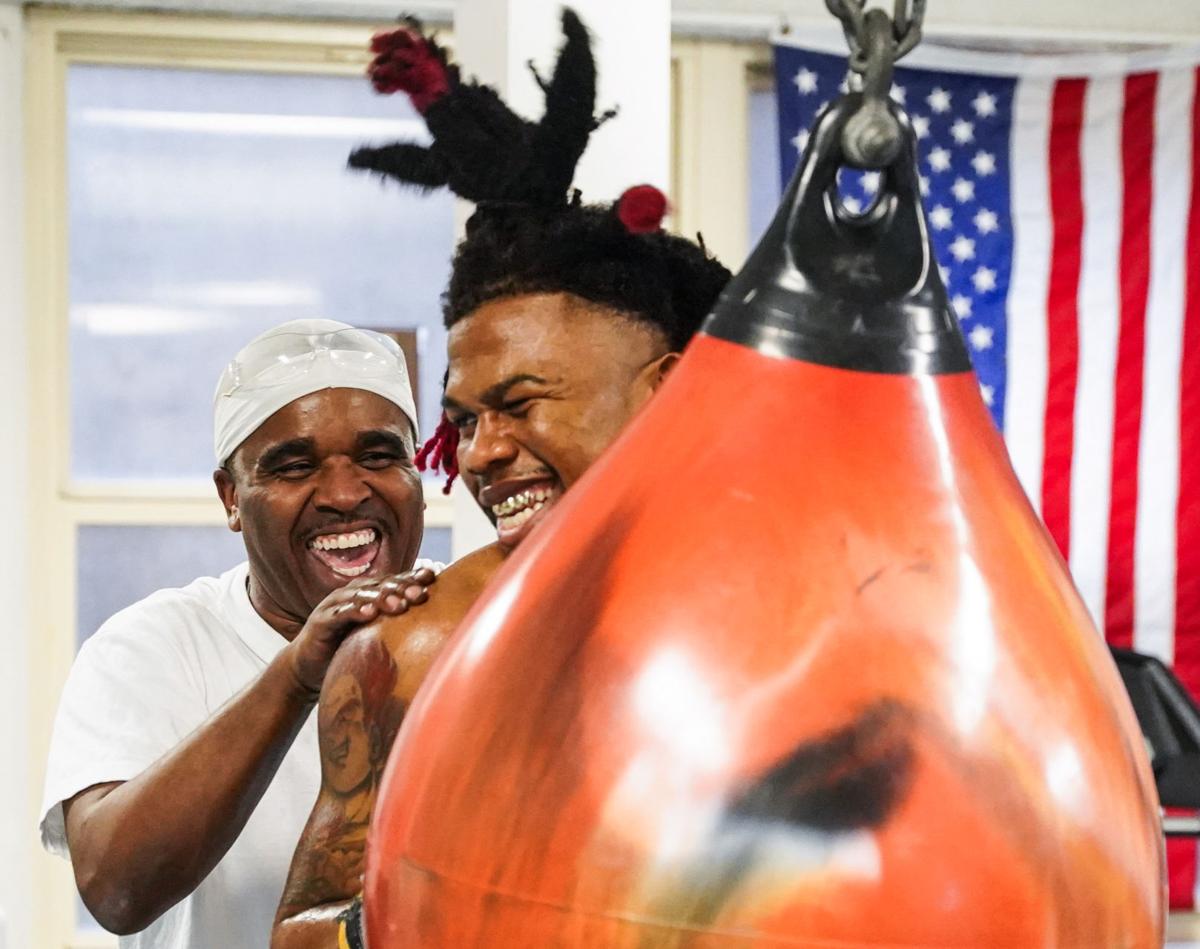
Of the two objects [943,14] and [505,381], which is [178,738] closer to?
[505,381]

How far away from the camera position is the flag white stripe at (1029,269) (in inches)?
130

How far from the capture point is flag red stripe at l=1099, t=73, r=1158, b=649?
130 inches

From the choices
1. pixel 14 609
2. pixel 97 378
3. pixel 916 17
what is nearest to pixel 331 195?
pixel 97 378

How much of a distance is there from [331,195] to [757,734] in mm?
2992

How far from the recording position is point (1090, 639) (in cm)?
46

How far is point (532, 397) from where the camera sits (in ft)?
2.68

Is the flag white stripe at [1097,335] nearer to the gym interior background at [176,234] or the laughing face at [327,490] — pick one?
the gym interior background at [176,234]

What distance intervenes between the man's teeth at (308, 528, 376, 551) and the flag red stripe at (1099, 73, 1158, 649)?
2.14 metres

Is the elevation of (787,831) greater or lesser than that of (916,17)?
lesser

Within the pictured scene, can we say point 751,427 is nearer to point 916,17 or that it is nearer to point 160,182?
point 916,17

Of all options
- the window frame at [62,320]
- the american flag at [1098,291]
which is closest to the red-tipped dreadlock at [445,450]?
the window frame at [62,320]

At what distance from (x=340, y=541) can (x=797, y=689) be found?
119 centimetres

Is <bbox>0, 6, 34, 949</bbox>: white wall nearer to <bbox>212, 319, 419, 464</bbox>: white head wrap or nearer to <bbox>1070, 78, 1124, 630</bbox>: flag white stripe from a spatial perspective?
<bbox>212, 319, 419, 464</bbox>: white head wrap

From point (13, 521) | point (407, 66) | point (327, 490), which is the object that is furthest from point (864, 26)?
point (13, 521)
